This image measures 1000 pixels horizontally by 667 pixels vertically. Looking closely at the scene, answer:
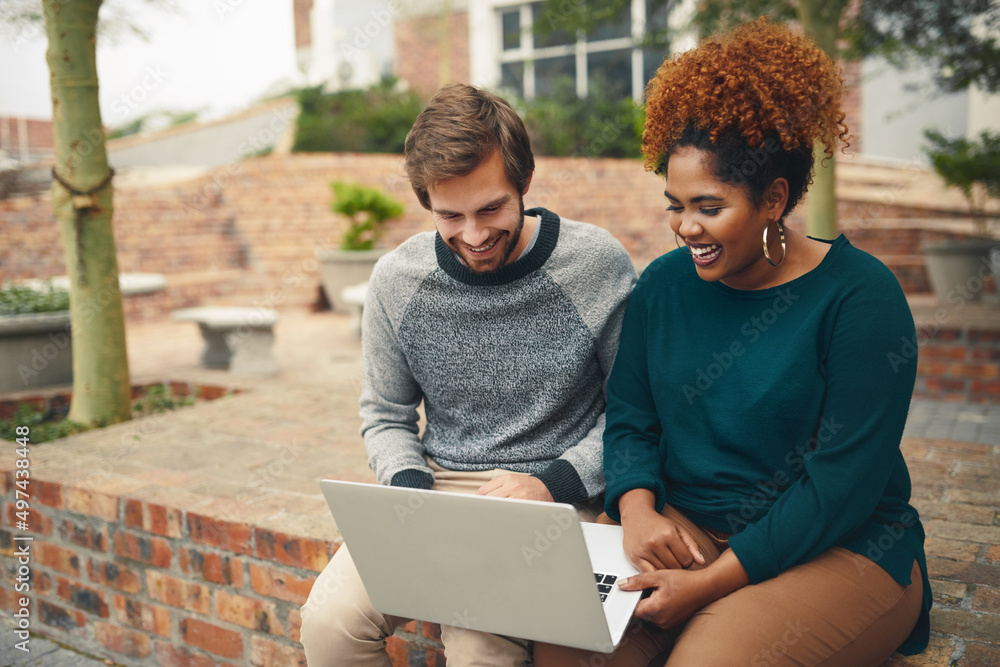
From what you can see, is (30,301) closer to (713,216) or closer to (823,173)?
(713,216)

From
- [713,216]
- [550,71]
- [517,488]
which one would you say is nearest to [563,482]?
[517,488]

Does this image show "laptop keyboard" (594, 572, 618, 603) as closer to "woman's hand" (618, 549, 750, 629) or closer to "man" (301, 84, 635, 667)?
"woman's hand" (618, 549, 750, 629)

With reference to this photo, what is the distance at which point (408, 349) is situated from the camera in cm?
184

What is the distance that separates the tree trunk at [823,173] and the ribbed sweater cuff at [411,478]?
356 cm

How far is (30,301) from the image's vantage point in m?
4.48

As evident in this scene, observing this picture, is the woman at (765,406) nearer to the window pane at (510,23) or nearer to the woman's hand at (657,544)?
the woman's hand at (657,544)

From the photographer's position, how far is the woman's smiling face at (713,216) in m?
1.34

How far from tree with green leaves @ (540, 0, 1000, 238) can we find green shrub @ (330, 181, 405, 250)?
3.04 m

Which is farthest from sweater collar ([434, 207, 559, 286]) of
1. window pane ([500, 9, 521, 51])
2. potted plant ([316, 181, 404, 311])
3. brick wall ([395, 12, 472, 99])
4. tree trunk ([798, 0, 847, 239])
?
window pane ([500, 9, 521, 51])

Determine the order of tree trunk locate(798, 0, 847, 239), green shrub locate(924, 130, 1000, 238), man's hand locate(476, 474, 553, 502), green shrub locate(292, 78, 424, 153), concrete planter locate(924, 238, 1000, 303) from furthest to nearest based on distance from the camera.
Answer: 1. green shrub locate(292, 78, 424, 153)
2. concrete planter locate(924, 238, 1000, 303)
3. green shrub locate(924, 130, 1000, 238)
4. tree trunk locate(798, 0, 847, 239)
5. man's hand locate(476, 474, 553, 502)

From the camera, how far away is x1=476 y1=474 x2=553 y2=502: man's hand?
157 centimetres

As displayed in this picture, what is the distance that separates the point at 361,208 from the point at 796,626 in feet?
23.3

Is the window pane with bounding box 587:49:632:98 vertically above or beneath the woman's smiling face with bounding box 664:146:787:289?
above

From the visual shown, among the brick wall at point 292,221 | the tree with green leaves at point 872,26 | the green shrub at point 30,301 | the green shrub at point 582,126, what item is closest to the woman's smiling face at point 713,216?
the tree with green leaves at point 872,26
